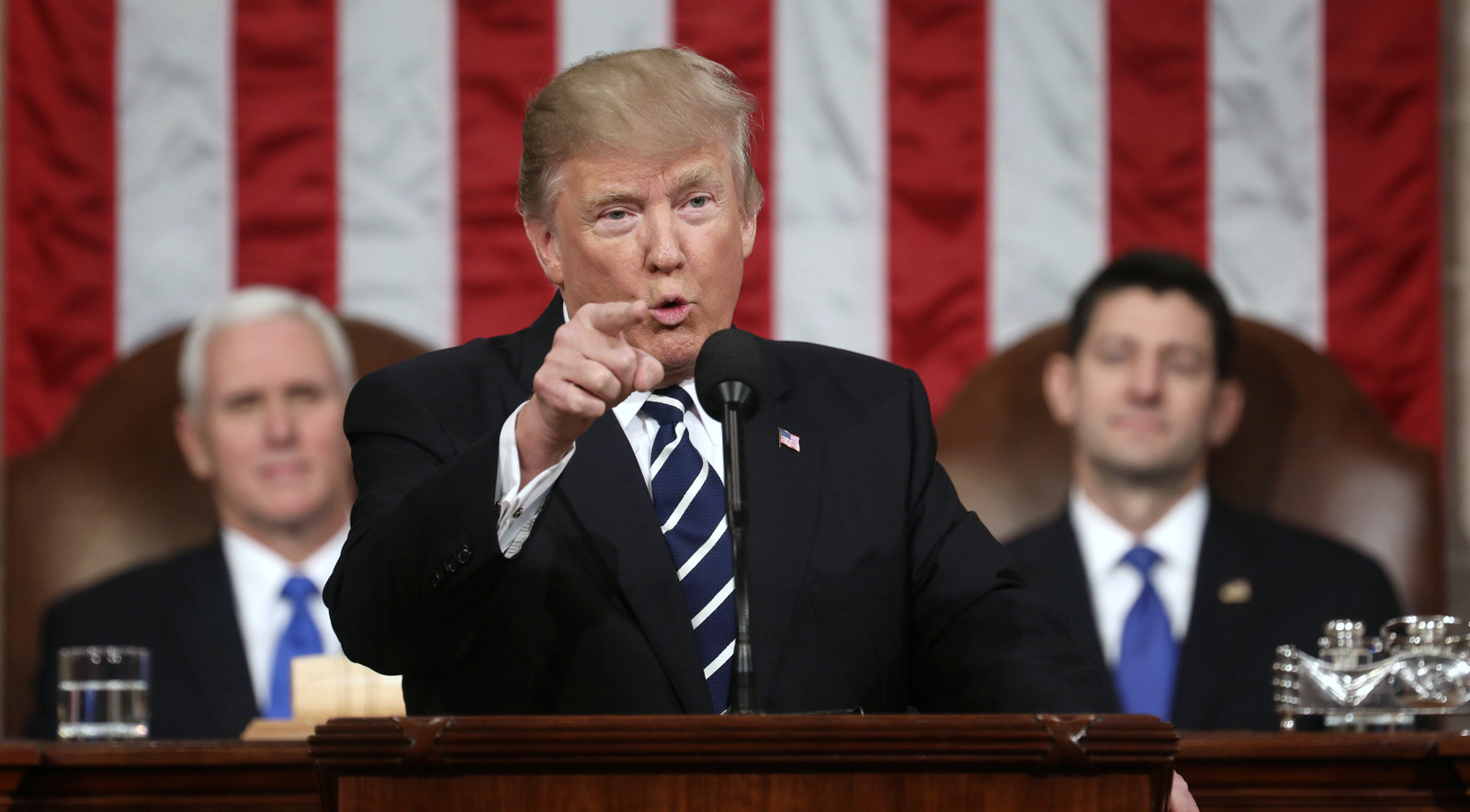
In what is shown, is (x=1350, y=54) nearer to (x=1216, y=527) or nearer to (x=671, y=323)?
(x=1216, y=527)

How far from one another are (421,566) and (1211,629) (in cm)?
294

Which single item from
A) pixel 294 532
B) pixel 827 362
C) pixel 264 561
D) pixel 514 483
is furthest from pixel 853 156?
pixel 514 483

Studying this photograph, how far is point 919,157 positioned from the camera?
448cm

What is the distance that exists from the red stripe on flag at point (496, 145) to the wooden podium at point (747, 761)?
124 inches

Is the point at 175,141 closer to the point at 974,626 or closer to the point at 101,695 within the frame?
the point at 101,695

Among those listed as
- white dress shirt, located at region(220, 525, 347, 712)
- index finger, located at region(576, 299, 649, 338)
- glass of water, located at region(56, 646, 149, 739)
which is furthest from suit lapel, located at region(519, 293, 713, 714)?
white dress shirt, located at region(220, 525, 347, 712)

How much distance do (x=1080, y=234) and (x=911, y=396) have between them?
2.45m

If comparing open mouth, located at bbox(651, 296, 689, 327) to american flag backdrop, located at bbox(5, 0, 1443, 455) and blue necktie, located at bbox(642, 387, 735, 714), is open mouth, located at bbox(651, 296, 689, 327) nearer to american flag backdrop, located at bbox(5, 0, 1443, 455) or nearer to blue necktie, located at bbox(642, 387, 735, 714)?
blue necktie, located at bbox(642, 387, 735, 714)

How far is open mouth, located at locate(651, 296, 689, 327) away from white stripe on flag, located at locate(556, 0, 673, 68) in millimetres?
2675

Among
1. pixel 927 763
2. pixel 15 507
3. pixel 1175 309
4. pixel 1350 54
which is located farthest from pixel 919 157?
pixel 927 763

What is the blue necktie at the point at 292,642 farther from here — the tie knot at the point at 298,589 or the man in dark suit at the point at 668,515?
the man in dark suit at the point at 668,515

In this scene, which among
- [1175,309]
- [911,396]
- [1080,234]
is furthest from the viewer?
[1080,234]

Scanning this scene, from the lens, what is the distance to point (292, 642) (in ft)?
13.3

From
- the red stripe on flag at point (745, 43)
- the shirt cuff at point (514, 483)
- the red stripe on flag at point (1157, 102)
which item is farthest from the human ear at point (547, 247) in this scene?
the red stripe on flag at point (1157, 102)
